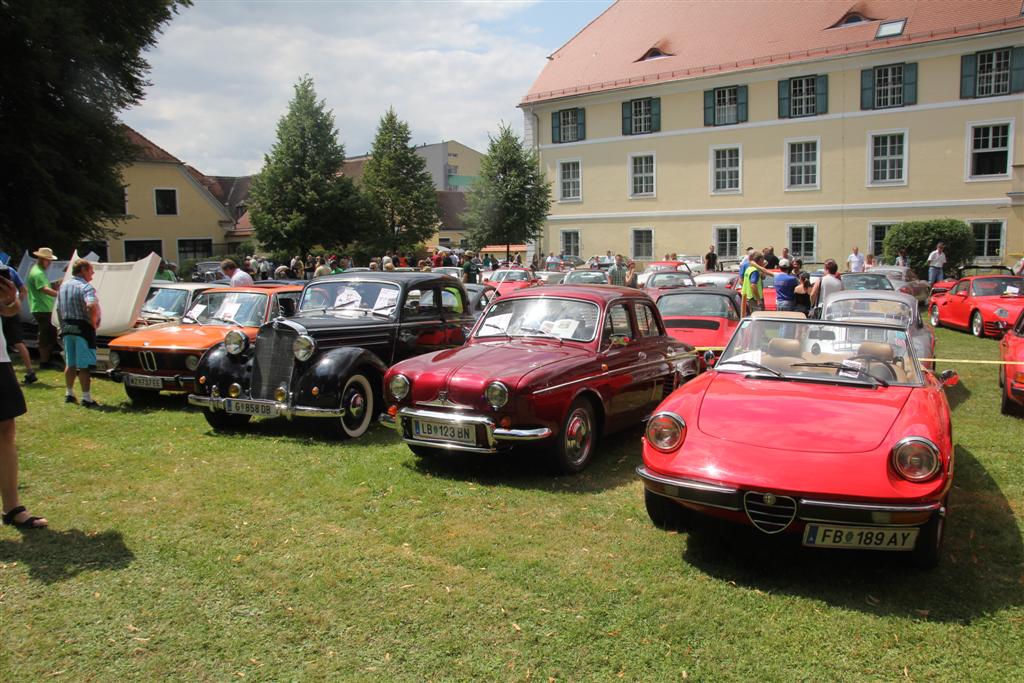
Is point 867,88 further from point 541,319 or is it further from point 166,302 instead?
point 541,319

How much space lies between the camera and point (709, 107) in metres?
38.5

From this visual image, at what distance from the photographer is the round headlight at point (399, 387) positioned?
279 inches

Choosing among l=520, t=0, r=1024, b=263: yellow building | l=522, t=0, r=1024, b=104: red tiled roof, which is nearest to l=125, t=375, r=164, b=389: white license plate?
l=520, t=0, r=1024, b=263: yellow building

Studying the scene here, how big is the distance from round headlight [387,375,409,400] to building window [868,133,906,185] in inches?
1322

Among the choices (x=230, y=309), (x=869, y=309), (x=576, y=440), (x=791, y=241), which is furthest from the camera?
(x=791, y=241)

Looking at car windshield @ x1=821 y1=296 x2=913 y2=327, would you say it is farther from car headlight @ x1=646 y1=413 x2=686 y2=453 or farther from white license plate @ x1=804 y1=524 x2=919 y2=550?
white license plate @ x1=804 y1=524 x2=919 y2=550

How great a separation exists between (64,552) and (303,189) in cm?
3785

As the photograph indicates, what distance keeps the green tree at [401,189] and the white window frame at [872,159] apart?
27965 mm

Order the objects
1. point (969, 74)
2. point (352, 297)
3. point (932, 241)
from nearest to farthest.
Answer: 1. point (352, 297)
2. point (932, 241)
3. point (969, 74)

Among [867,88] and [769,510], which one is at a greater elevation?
[867,88]

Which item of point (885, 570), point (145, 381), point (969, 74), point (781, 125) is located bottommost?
point (885, 570)

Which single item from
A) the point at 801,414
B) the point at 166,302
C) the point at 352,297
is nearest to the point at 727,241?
the point at 166,302

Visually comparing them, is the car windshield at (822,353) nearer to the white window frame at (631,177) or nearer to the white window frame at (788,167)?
the white window frame at (788,167)

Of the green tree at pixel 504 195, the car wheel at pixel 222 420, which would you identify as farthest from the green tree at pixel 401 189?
the car wheel at pixel 222 420
